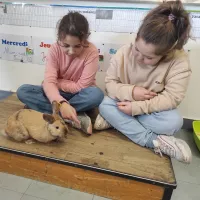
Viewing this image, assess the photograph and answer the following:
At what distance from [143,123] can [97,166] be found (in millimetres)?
250

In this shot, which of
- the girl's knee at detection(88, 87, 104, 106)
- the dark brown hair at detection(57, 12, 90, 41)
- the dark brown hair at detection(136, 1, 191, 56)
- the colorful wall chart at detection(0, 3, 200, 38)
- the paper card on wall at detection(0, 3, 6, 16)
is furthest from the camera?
the paper card on wall at detection(0, 3, 6, 16)

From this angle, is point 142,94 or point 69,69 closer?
point 142,94

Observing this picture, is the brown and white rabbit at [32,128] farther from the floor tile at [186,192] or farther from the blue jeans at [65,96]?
the floor tile at [186,192]

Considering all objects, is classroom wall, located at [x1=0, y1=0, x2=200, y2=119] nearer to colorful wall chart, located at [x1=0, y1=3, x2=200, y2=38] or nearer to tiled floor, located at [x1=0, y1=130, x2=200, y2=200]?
colorful wall chart, located at [x1=0, y1=3, x2=200, y2=38]

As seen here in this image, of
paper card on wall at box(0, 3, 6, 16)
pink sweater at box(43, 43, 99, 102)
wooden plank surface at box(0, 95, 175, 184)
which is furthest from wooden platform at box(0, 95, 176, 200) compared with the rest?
paper card on wall at box(0, 3, 6, 16)

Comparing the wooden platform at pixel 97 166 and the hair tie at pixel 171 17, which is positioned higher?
the hair tie at pixel 171 17

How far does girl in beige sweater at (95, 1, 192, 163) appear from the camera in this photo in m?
0.66

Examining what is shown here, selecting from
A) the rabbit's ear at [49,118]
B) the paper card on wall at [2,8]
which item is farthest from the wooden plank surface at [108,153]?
the paper card on wall at [2,8]

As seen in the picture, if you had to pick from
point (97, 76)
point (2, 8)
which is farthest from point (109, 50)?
point (2, 8)

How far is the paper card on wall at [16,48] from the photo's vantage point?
3.78 feet

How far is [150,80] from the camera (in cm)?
81

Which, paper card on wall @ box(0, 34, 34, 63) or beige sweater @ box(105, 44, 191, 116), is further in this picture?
paper card on wall @ box(0, 34, 34, 63)

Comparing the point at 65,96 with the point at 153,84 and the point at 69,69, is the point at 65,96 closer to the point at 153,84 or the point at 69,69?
the point at 69,69

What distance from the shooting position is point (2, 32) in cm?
116
